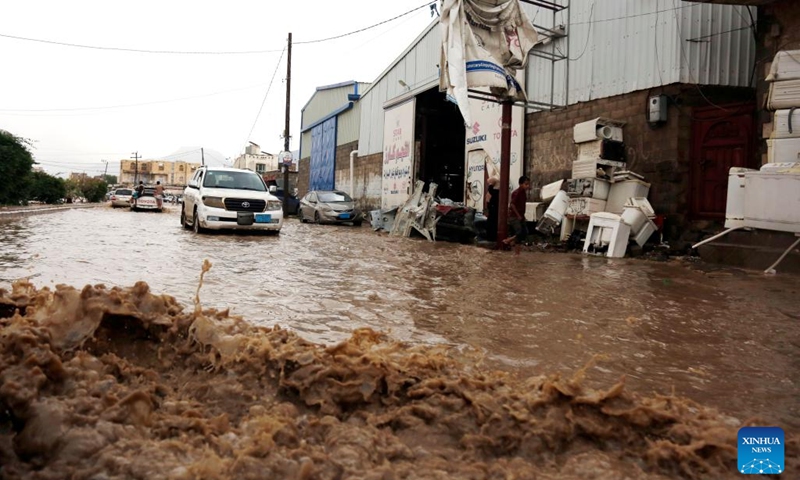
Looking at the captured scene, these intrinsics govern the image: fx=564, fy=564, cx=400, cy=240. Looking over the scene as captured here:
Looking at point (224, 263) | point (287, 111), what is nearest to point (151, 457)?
point (224, 263)

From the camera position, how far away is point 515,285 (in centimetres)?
657

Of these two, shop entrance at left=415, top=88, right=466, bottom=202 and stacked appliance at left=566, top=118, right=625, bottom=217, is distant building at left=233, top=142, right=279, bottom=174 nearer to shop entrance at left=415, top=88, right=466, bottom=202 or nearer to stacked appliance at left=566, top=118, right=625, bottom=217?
shop entrance at left=415, top=88, right=466, bottom=202

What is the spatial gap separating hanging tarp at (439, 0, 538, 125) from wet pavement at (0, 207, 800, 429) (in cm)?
329

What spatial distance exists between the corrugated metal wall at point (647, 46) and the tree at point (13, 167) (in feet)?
70.1

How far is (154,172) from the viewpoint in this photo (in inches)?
4053

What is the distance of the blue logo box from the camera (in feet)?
6.87

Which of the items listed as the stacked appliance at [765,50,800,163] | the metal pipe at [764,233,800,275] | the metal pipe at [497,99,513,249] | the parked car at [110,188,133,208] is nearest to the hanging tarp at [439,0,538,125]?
the metal pipe at [497,99,513,249]

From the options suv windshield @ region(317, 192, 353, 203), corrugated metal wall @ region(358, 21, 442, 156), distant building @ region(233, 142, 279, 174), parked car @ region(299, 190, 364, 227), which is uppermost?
distant building @ region(233, 142, 279, 174)

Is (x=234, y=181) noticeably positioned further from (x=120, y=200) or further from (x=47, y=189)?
(x=47, y=189)

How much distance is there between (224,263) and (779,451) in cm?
651

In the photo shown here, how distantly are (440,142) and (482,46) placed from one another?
1104cm

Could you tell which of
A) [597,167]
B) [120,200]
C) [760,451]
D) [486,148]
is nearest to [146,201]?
[120,200]

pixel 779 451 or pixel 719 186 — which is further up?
pixel 719 186

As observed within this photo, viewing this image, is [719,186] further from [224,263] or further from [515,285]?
[224,263]
